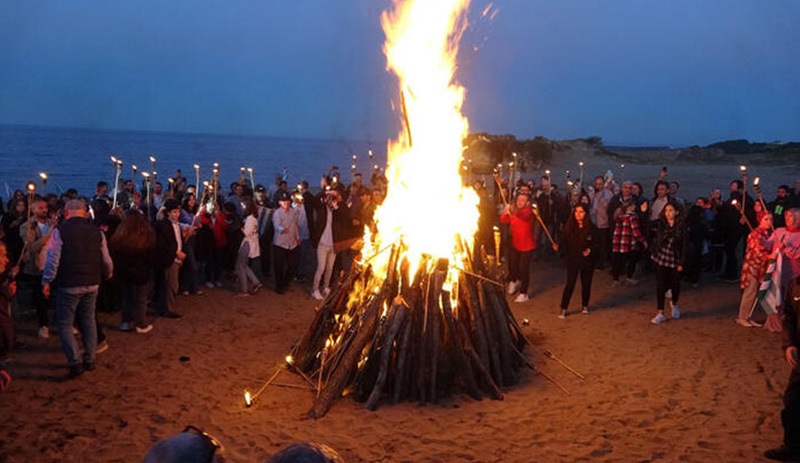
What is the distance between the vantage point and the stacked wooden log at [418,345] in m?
7.60

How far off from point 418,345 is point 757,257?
6.09 metres

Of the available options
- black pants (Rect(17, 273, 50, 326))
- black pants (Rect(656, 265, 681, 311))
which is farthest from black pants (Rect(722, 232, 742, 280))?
black pants (Rect(17, 273, 50, 326))

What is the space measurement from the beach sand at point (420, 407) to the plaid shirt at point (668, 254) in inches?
42.3

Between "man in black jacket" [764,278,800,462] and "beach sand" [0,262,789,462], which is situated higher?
"man in black jacket" [764,278,800,462]

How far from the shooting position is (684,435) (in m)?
6.74

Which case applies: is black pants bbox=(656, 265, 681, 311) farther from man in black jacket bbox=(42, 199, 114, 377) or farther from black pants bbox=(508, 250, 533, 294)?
man in black jacket bbox=(42, 199, 114, 377)

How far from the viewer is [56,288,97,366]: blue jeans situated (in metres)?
7.73

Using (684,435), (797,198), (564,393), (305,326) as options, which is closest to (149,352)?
(305,326)

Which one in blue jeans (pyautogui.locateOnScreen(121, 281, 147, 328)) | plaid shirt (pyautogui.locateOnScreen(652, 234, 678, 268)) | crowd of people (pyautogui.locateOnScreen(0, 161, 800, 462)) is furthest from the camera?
plaid shirt (pyautogui.locateOnScreen(652, 234, 678, 268))

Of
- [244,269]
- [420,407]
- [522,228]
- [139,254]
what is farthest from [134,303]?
[522,228]

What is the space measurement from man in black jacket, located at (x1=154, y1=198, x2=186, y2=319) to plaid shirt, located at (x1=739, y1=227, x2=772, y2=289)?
362 inches

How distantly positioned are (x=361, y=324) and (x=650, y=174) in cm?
3632

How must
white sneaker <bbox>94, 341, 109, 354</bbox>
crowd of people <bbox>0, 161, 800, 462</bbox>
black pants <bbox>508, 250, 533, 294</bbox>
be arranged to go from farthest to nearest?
black pants <bbox>508, 250, 533, 294</bbox>
white sneaker <bbox>94, 341, 109, 354</bbox>
crowd of people <bbox>0, 161, 800, 462</bbox>

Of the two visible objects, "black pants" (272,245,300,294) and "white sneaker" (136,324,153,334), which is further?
"black pants" (272,245,300,294)
